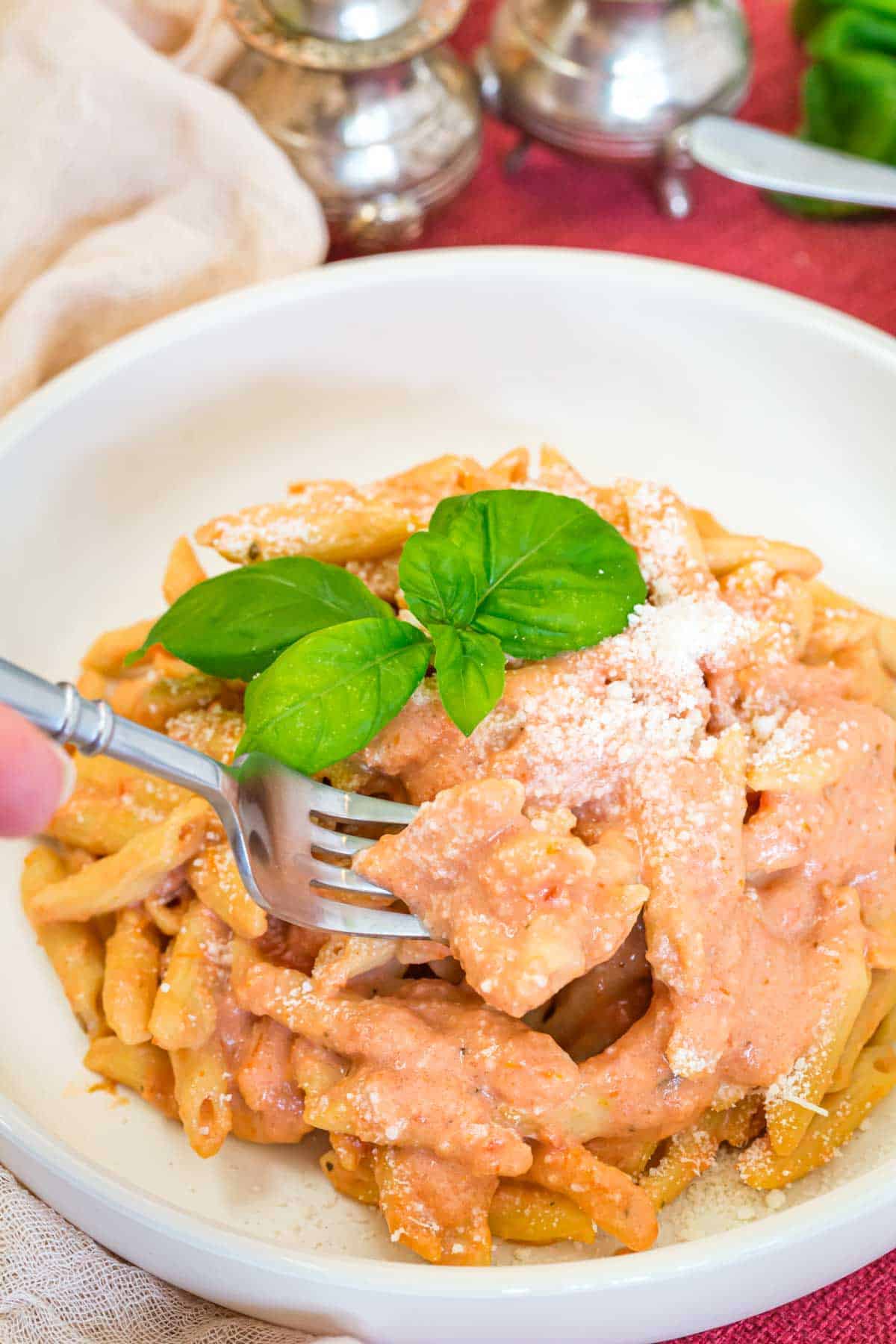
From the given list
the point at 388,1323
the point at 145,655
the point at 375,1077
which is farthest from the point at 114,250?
the point at 388,1323

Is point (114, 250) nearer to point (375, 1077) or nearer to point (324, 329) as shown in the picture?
point (324, 329)

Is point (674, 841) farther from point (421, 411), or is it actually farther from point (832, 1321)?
point (421, 411)

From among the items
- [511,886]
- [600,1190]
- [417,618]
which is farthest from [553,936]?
[417,618]

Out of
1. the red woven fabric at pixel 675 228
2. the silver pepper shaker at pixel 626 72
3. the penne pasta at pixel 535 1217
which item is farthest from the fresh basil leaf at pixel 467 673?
the silver pepper shaker at pixel 626 72

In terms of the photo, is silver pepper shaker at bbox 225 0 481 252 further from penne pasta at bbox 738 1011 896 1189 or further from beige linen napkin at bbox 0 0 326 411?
penne pasta at bbox 738 1011 896 1189

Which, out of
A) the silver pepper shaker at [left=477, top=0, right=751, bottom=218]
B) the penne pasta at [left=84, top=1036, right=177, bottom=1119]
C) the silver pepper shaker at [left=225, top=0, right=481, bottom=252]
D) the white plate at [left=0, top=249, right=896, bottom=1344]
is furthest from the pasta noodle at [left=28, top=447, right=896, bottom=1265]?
the silver pepper shaker at [left=477, top=0, right=751, bottom=218]

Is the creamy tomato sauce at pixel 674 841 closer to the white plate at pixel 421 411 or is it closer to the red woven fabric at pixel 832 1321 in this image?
the red woven fabric at pixel 832 1321
